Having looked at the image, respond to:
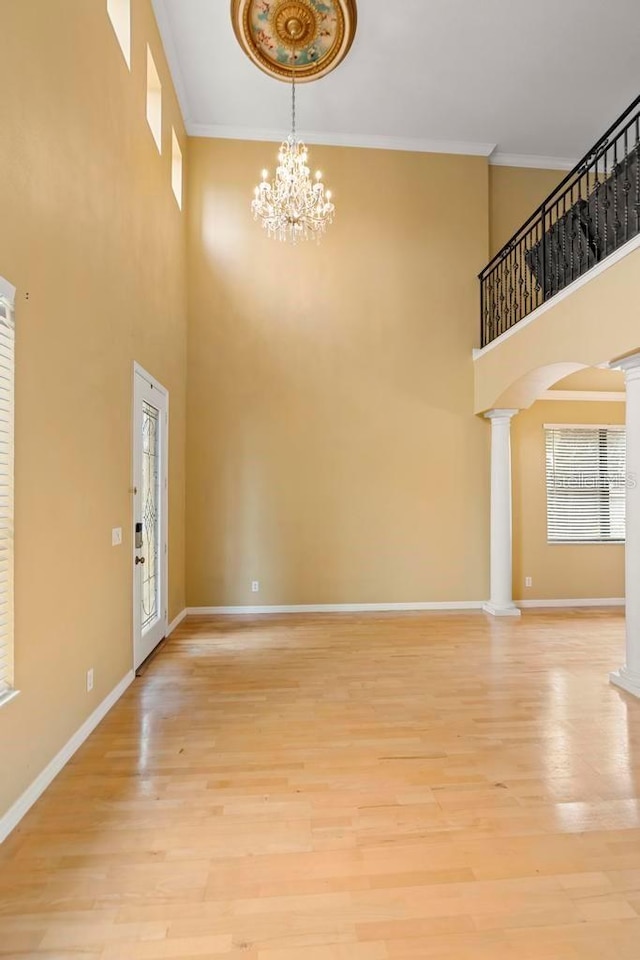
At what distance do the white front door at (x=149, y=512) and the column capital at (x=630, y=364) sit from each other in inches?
153

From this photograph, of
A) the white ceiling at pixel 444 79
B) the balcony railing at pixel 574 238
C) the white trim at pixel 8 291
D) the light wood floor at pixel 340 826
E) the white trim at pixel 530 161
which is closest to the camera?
the light wood floor at pixel 340 826

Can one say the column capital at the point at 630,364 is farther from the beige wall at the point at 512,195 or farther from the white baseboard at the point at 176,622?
the white baseboard at the point at 176,622

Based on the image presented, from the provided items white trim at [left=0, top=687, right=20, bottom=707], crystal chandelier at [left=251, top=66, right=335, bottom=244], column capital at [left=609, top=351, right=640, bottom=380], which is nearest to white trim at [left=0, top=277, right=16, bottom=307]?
white trim at [left=0, top=687, right=20, bottom=707]

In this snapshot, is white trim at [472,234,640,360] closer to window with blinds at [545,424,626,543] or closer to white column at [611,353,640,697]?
white column at [611,353,640,697]

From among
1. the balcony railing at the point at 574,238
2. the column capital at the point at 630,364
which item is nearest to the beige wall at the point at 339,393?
the balcony railing at the point at 574,238

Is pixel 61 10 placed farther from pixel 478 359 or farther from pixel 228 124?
pixel 478 359

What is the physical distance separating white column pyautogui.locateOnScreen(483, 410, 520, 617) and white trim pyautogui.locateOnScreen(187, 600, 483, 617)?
349 millimetres

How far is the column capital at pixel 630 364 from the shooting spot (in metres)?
3.60

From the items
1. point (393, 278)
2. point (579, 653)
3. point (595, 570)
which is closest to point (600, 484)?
point (595, 570)

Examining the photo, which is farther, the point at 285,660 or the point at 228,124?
the point at 228,124

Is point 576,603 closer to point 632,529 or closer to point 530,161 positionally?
point 632,529

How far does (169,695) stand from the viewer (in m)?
3.56

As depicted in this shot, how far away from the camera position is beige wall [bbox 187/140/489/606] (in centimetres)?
596

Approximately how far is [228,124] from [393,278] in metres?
2.80
